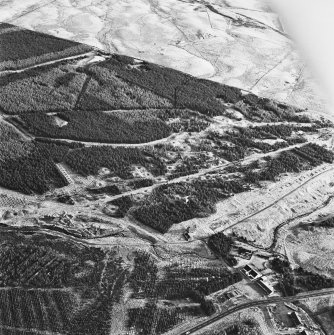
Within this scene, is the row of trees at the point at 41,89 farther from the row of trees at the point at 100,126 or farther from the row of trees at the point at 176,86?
the row of trees at the point at 176,86

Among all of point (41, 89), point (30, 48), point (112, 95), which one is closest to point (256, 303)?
point (112, 95)

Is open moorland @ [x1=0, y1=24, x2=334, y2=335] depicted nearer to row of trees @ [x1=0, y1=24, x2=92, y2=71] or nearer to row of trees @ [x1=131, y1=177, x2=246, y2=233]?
row of trees @ [x1=131, y1=177, x2=246, y2=233]

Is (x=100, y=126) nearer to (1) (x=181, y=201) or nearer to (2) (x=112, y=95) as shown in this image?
(2) (x=112, y=95)

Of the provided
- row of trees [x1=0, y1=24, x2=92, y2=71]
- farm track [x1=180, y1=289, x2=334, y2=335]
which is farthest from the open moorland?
row of trees [x1=0, y1=24, x2=92, y2=71]

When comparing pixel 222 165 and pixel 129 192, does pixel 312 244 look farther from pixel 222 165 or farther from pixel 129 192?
pixel 129 192

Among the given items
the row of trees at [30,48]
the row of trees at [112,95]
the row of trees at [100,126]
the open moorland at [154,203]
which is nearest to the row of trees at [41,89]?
the open moorland at [154,203]

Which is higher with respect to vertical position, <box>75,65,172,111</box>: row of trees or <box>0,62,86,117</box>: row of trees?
<box>75,65,172,111</box>: row of trees

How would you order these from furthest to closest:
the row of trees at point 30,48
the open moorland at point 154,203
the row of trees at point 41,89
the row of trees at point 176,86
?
the row of trees at point 30,48 → the row of trees at point 176,86 → the row of trees at point 41,89 → the open moorland at point 154,203

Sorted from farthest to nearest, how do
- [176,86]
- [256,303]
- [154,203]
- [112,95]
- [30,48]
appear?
[30,48] < [176,86] < [112,95] < [154,203] < [256,303]

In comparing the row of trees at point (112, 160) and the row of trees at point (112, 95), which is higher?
the row of trees at point (112, 95)
